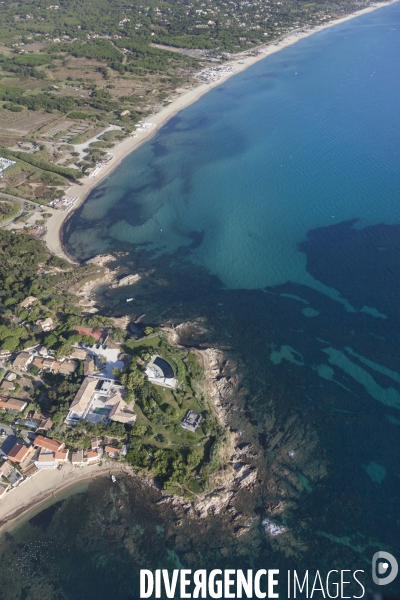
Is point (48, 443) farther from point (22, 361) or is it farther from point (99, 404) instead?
point (22, 361)

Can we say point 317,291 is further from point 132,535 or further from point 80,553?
point 80,553

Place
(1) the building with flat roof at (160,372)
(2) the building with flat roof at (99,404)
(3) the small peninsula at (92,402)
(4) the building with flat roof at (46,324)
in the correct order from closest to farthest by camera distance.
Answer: (3) the small peninsula at (92,402) < (2) the building with flat roof at (99,404) < (1) the building with flat roof at (160,372) < (4) the building with flat roof at (46,324)

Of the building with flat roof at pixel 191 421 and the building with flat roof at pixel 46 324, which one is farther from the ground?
the building with flat roof at pixel 46 324

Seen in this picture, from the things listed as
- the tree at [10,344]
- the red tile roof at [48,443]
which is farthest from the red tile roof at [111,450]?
the tree at [10,344]

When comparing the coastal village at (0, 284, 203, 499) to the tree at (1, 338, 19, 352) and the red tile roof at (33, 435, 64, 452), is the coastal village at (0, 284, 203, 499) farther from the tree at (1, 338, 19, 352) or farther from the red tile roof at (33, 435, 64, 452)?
the tree at (1, 338, 19, 352)

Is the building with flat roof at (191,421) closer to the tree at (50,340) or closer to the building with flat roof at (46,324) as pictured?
the tree at (50,340)

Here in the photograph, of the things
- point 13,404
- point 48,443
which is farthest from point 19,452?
point 13,404

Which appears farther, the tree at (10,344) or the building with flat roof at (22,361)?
→ the tree at (10,344)
